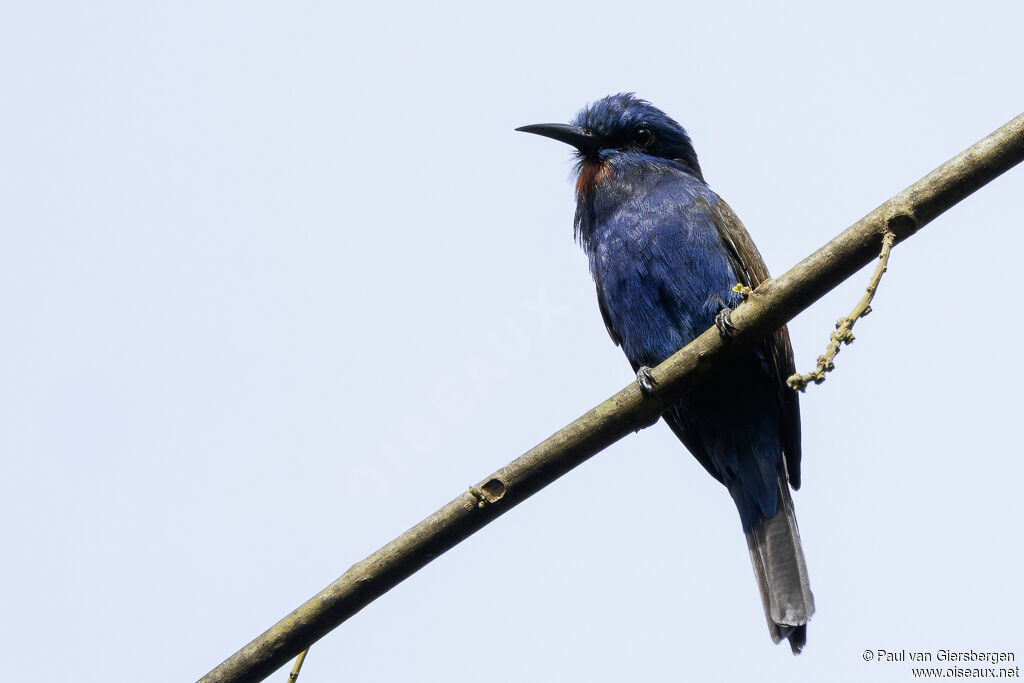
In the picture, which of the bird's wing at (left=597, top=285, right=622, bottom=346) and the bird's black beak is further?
the bird's black beak

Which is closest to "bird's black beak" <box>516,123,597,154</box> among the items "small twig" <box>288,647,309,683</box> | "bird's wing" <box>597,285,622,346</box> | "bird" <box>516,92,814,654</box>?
"bird" <box>516,92,814,654</box>

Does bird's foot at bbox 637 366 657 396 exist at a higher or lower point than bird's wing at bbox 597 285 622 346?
lower

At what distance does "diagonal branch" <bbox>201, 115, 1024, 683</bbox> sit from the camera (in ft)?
10.9

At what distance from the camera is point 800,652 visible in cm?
477

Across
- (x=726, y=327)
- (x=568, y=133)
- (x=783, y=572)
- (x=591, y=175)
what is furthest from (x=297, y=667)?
(x=568, y=133)

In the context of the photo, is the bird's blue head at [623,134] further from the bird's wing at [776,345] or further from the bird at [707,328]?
the bird's wing at [776,345]

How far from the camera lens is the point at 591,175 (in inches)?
236

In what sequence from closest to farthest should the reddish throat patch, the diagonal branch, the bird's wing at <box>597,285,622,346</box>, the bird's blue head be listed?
the diagonal branch < the bird's wing at <box>597,285,622,346</box> < the reddish throat patch < the bird's blue head

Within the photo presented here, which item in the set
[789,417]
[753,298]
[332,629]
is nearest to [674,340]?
[789,417]

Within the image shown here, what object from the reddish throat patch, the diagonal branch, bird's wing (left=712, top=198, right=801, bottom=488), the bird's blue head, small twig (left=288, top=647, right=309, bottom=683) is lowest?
small twig (left=288, top=647, right=309, bottom=683)

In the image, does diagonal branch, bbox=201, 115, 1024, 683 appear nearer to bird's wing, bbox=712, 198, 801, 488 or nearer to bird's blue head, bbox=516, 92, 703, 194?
bird's wing, bbox=712, 198, 801, 488

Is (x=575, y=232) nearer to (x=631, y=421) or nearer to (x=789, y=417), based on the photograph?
(x=789, y=417)

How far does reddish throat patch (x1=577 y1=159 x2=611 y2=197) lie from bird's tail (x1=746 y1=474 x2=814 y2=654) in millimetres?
1949

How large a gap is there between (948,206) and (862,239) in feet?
0.98
